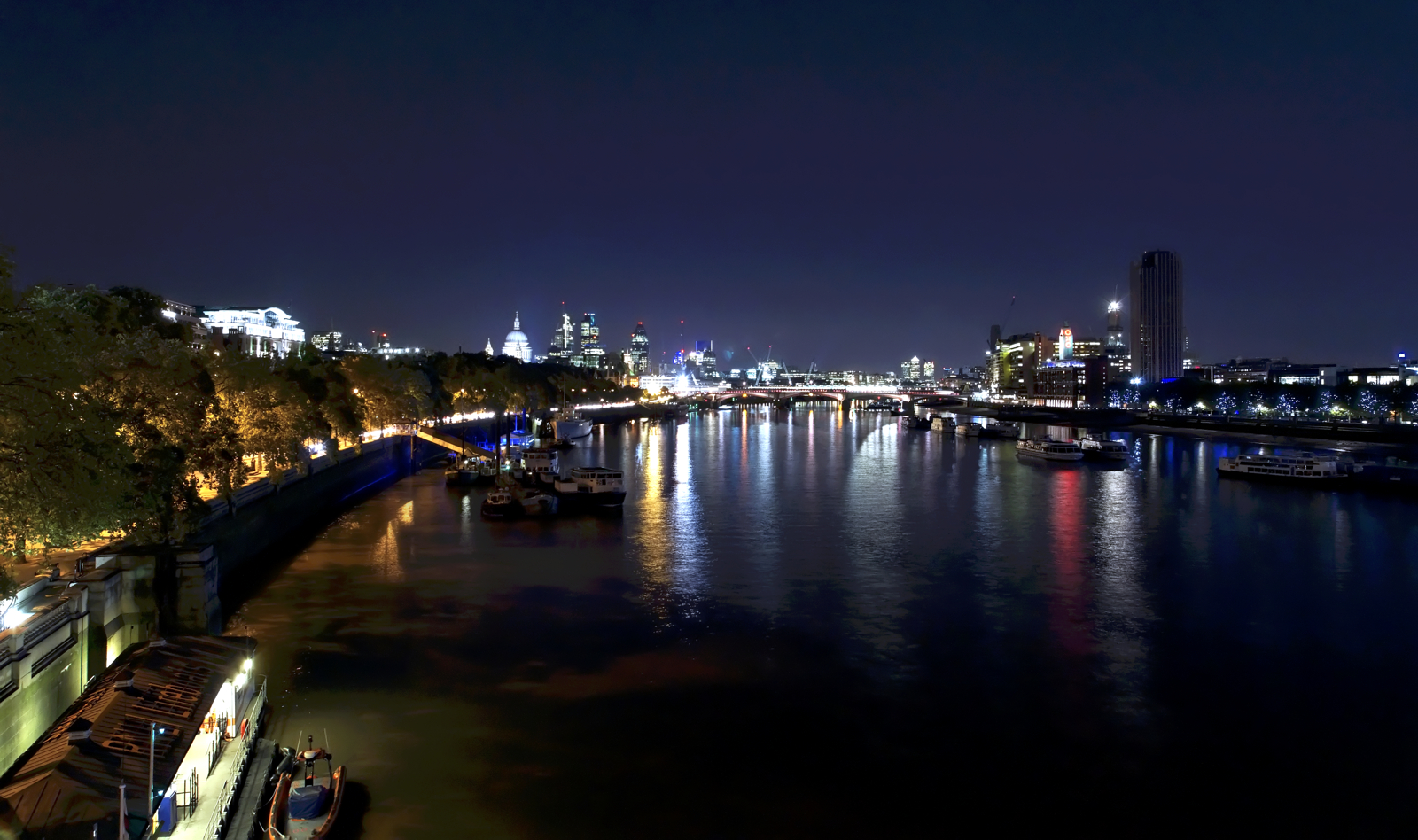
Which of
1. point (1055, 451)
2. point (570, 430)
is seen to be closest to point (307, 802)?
point (1055, 451)

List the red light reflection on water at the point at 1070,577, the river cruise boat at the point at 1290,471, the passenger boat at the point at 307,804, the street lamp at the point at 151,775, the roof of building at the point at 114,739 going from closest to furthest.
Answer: the roof of building at the point at 114,739, the street lamp at the point at 151,775, the passenger boat at the point at 307,804, the red light reflection on water at the point at 1070,577, the river cruise boat at the point at 1290,471

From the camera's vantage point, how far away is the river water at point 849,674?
10.1 m

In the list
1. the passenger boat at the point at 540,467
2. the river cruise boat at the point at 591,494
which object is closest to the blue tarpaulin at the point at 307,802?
the river cruise boat at the point at 591,494

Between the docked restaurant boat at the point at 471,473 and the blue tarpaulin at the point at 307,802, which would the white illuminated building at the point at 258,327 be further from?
the blue tarpaulin at the point at 307,802

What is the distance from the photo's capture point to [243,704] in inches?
404

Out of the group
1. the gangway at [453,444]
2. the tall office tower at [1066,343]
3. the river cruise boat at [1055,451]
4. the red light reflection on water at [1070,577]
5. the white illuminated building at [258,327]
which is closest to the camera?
the red light reflection on water at [1070,577]

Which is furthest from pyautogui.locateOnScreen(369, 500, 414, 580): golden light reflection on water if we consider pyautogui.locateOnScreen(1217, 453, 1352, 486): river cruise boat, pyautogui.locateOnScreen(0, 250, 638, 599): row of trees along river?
pyautogui.locateOnScreen(1217, 453, 1352, 486): river cruise boat

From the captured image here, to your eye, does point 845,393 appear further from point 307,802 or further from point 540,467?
point 307,802

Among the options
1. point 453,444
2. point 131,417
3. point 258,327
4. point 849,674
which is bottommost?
point 849,674

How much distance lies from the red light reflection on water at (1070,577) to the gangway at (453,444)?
2494cm

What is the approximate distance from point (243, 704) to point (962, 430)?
2776 inches

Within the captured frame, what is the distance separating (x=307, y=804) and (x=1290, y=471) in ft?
137

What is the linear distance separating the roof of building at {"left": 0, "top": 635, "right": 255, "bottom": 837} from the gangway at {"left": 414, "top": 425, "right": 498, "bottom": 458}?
110 ft

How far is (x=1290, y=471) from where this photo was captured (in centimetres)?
3928
